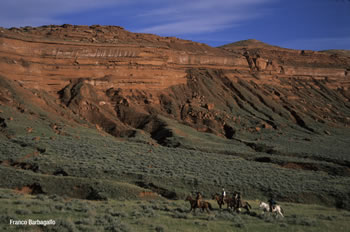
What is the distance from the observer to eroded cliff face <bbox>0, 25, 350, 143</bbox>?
153 feet

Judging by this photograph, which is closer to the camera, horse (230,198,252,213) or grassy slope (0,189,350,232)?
grassy slope (0,189,350,232)

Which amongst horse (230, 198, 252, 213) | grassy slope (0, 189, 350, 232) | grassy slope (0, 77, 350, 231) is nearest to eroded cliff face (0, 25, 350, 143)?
grassy slope (0, 77, 350, 231)

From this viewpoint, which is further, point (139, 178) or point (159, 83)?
point (159, 83)

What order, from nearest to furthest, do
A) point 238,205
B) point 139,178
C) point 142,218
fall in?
point 142,218 < point 238,205 < point 139,178

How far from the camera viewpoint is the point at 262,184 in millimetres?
22484

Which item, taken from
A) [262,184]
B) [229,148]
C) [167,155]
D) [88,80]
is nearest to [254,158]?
[229,148]

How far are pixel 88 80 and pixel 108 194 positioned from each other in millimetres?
33490

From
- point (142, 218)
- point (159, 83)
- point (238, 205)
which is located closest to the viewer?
point (142, 218)

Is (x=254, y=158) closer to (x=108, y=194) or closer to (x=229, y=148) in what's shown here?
(x=229, y=148)

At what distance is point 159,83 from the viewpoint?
57.9m

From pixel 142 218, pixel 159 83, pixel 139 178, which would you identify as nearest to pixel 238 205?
pixel 142 218

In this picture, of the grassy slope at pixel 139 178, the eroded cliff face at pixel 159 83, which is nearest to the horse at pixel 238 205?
the grassy slope at pixel 139 178

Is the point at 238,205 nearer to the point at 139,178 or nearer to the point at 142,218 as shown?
the point at 142,218

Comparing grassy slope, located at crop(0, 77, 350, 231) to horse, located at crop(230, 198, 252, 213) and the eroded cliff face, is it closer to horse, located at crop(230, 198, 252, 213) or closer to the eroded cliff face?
horse, located at crop(230, 198, 252, 213)
